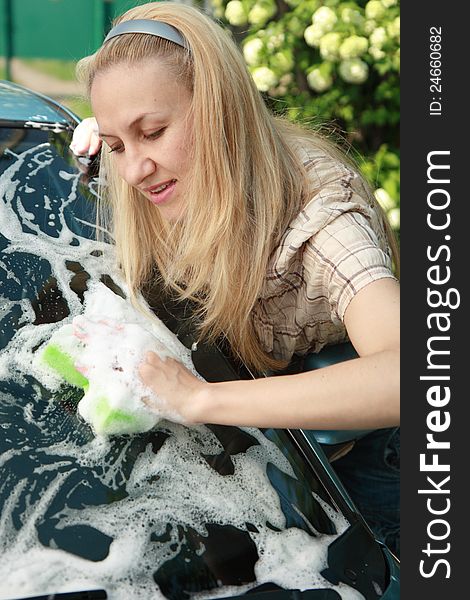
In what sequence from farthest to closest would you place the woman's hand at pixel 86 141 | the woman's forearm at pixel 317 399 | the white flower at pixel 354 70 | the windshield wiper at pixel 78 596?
1. the white flower at pixel 354 70
2. the woman's hand at pixel 86 141
3. the woman's forearm at pixel 317 399
4. the windshield wiper at pixel 78 596

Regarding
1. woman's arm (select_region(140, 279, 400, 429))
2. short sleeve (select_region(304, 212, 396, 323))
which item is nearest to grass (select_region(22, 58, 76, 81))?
short sleeve (select_region(304, 212, 396, 323))

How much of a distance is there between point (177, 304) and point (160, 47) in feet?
1.76

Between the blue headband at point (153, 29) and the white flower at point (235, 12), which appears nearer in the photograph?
the blue headband at point (153, 29)

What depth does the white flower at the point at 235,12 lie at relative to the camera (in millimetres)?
4469

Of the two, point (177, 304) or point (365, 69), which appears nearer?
point (177, 304)

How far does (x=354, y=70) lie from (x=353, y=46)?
0.14 m

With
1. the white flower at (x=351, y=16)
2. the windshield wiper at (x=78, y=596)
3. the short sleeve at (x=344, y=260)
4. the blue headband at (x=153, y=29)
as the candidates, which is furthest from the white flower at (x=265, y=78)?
the windshield wiper at (x=78, y=596)

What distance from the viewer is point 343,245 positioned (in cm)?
170

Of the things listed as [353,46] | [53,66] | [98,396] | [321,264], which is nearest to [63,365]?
[98,396]

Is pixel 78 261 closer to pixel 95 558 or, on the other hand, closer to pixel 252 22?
pixel 95 558

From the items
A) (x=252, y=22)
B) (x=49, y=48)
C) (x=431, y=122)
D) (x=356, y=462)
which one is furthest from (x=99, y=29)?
(x=431, y=122)

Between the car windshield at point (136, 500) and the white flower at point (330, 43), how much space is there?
9.16 feet

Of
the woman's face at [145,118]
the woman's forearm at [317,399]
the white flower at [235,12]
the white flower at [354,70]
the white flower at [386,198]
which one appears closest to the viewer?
the woman's forearm at [317,399]

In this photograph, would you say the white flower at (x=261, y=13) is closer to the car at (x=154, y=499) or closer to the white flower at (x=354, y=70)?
the white flower at (x=354, y=70)
